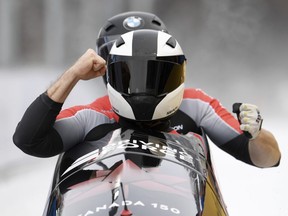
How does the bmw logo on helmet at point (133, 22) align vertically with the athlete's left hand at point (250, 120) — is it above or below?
above

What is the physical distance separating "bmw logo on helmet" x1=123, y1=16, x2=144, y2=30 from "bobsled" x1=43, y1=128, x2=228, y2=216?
1.57 metres

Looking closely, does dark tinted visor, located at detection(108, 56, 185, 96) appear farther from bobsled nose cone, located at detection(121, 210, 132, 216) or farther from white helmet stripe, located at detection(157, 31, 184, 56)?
bobsled nose cone, located at detection(121, 210, 132, 216)

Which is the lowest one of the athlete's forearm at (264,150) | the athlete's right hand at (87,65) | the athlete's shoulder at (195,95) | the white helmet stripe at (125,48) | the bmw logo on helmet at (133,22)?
the athlete's forearm at (264,150)

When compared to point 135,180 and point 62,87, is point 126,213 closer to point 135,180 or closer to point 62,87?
point 135,180

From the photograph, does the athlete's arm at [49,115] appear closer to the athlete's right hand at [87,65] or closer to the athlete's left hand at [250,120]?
the athlete's right hand at [87,65]

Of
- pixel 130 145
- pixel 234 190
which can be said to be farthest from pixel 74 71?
pixel 234 190

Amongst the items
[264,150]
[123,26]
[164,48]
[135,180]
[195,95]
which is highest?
[164,48]

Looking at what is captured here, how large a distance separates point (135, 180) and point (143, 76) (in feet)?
1.93

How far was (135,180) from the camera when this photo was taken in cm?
258

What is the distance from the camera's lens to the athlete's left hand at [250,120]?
320 cm

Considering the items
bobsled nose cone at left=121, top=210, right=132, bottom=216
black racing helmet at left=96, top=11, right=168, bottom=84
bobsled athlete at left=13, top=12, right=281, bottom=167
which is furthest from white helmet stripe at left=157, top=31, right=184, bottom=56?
black racing helmet at left=96, top=11, right=168, bottom=84

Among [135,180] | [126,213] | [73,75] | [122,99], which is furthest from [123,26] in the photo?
[126,213]

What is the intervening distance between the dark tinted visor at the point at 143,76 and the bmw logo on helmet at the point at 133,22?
54.0 inches

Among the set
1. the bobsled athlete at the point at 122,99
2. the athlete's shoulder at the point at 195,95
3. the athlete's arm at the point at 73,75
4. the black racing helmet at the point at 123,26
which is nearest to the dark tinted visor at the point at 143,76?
the bobsled athlete at the point at 122,99
